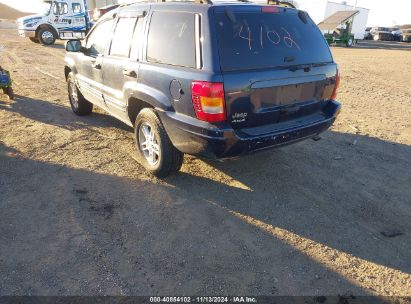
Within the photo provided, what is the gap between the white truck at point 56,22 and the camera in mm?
20375

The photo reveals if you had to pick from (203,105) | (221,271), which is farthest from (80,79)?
(221,271)

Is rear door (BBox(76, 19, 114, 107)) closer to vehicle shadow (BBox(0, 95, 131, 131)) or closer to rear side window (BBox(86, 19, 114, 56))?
rear side window (BBox(86, 19, 114, 56))

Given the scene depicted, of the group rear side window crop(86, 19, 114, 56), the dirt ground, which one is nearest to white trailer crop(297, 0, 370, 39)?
the dirt ground

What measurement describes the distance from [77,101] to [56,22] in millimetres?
17467

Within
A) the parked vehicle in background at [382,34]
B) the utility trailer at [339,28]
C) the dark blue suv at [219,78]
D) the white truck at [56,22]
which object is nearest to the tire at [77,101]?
the dark blue suv at [219,78]

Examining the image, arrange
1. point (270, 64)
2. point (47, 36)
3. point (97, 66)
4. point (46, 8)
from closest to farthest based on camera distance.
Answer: point (270, 64) < point (97, 66) < point (46, 8) < point (47, 36)

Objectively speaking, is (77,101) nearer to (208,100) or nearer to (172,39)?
(172,39)

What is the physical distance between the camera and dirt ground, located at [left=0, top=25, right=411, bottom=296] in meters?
2.68

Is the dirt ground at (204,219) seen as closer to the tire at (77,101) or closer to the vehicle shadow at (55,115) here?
the vehicle shadow at (55,115)

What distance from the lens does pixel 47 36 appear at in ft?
67.9

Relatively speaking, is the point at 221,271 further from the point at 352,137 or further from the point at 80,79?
the point at 80,79

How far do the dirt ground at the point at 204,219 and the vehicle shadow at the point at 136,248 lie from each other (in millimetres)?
11

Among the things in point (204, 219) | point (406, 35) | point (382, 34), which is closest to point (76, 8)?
point (204, 219)

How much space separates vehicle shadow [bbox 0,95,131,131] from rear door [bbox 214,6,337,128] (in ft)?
10.0
